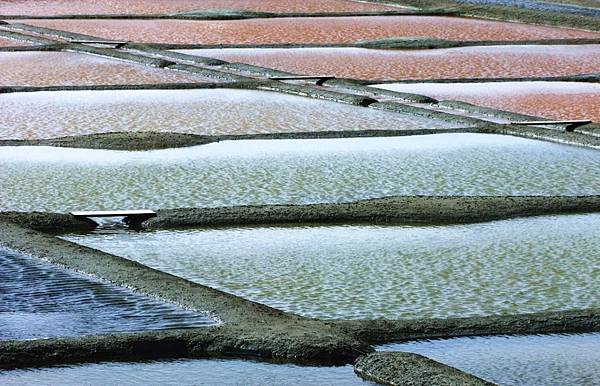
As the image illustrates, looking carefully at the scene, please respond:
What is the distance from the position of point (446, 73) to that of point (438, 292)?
3196 mm

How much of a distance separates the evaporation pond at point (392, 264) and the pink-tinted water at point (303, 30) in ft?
12.3

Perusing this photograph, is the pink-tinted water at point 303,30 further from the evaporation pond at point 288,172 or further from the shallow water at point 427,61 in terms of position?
the evaporation pond at point 288,172

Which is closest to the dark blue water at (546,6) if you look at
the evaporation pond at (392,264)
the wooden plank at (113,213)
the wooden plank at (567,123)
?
the wooden plank at (567,123)

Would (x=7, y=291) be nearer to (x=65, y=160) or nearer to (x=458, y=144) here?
(x=65, y=160)

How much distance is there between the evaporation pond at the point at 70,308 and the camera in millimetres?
2064

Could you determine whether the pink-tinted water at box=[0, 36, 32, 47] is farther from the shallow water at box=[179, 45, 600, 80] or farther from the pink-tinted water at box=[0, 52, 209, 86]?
the shallow water at box=[179, 45, 600, 80]

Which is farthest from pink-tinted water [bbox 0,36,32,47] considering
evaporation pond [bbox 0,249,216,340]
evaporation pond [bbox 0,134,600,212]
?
evaporation pond [bbox 0,249,216,340]

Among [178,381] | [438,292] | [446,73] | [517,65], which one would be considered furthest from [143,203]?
[517,65]

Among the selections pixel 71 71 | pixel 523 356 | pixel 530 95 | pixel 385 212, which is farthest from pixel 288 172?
pixel 71 71

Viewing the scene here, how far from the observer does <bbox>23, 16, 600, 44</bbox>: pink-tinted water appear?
21.6 ft

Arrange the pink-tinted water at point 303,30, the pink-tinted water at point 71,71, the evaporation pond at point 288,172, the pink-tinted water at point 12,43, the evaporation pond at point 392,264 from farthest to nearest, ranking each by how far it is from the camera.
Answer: the pink-tinted water at point 303,30
the pink-tinted water at point 12,43
the pink-tinted water at point 71,71
the evaporation pond at point 288,172
the evaporation pond at point 392,264

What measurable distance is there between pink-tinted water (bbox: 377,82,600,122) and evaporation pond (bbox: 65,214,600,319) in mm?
1561

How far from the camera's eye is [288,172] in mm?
3363

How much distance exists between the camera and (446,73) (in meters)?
5.43
